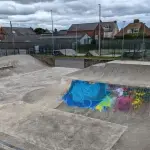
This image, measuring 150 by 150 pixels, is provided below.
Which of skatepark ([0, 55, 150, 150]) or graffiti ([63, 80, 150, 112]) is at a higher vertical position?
graffiti ([63, 80, 150, 112])

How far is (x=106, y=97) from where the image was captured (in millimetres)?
7707

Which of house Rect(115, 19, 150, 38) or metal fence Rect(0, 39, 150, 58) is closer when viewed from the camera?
metal fence Rect(0, 39, 150, 58)

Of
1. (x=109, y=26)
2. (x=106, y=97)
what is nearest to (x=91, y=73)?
(x=106, y=97)

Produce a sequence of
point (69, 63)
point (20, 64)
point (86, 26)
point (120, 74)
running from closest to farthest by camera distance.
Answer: point (120, 74), point (20, 64), point (69, 63), point (86, 26)

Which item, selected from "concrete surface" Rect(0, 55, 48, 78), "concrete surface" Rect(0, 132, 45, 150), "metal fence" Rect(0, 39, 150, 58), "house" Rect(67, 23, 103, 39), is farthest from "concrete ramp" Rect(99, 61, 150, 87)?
"house" Rect(67, 23, 103, 39)

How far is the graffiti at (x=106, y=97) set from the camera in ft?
23.2

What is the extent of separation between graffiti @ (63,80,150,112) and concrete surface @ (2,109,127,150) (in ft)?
3.59

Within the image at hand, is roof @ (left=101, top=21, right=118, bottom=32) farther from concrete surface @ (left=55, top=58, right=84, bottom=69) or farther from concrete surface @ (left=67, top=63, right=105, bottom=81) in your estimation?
concrete surface @ (left=67, top=63, right=105, bottom=81)

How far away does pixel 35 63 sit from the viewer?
18.9 metres

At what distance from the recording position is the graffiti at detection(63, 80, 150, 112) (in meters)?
7.07

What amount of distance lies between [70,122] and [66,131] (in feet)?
1.83

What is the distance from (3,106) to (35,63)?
11.3 metres

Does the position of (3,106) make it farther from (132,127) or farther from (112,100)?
(132,127)

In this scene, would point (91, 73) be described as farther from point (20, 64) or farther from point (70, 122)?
point (20, 64)
